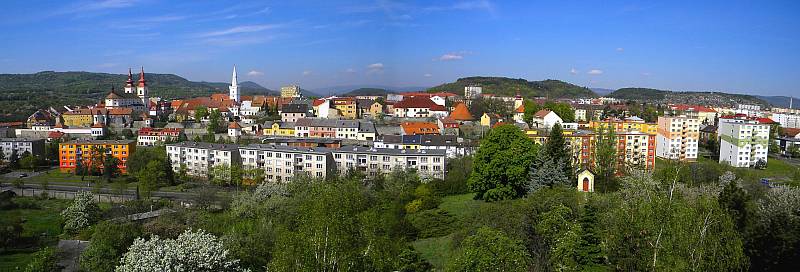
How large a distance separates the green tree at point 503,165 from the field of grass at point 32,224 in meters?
9.63

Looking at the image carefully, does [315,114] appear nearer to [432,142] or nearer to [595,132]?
[432,142]

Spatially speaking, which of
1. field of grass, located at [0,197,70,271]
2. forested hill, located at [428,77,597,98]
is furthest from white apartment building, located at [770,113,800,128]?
field of grass, located at [0,197,70,271]

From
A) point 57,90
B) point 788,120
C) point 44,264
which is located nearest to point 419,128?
point 44,264

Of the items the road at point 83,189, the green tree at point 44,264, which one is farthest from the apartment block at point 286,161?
the green tree at point 44,264

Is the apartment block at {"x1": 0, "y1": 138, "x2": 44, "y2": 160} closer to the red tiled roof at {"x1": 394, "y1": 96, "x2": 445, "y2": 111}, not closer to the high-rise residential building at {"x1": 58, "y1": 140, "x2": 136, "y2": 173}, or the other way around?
the high-rise residential building at {"x1": 58, "y1": 140, "x2": 136, "y2": 173}

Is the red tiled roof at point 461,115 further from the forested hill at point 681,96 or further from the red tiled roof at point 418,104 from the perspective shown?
the forested hill at point 681,96

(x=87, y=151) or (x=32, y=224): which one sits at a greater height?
(x=87, y=151)

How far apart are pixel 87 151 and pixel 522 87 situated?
159ft

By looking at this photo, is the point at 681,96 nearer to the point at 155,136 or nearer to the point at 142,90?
the point at 142,90

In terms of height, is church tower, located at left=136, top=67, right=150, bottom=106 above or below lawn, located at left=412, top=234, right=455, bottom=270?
above

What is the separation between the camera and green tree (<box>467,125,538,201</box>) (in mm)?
13352

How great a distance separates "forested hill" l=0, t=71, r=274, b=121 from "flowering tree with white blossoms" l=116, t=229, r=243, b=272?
30367mm

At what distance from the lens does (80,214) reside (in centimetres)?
1367

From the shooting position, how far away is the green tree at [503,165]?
13.4 m
